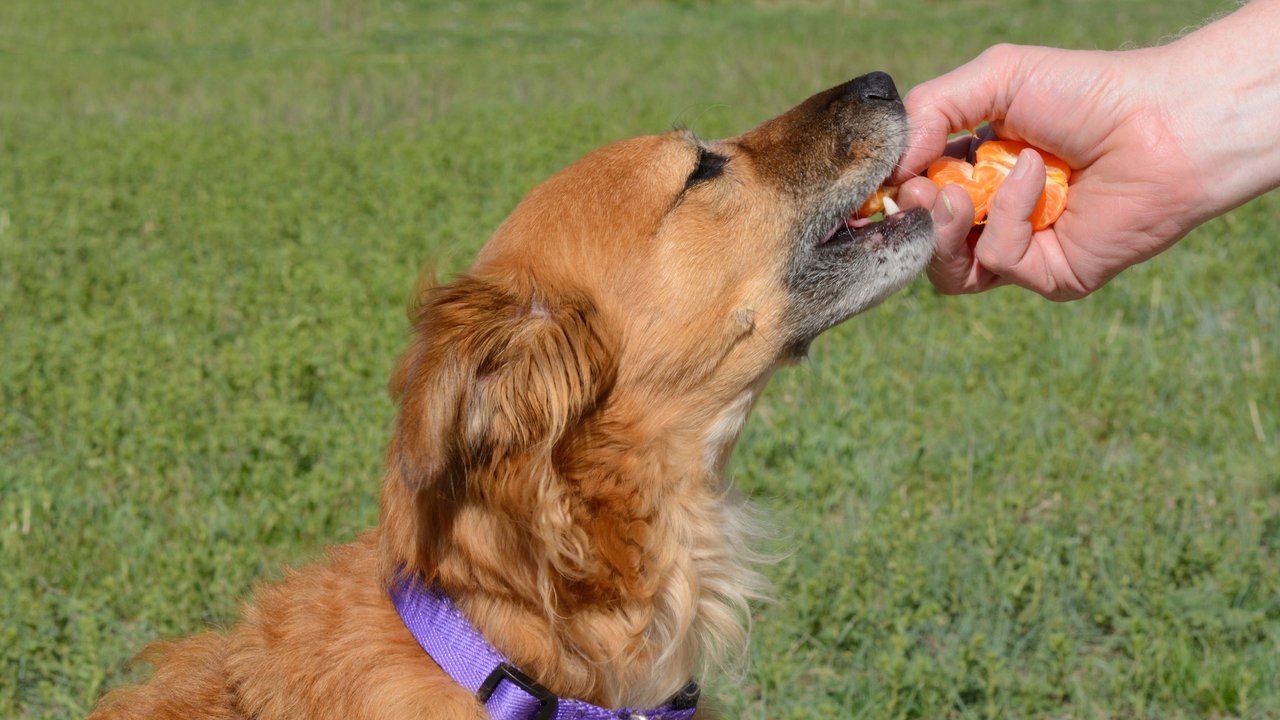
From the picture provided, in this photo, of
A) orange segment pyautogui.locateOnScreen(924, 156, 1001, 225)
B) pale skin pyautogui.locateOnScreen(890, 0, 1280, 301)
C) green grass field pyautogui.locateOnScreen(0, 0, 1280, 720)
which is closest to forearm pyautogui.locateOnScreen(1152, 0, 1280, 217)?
pale skin pyautogui.locateOnScreen(890, 0, 1280, 301)

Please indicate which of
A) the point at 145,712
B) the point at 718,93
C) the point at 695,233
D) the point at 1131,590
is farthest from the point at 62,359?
the point at 718,93

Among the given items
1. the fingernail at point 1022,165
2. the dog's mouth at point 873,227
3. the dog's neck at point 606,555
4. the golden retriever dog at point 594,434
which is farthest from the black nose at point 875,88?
the dog's neck at point 606,555

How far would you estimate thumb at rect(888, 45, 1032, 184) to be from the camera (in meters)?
3.19

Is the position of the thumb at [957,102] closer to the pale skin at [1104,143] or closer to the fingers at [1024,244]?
the pale skin at [1104,143]

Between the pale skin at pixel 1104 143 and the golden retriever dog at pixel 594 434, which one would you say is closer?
the golden retriever dog at pixel 594 434

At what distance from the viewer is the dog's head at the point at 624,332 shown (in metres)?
2.48

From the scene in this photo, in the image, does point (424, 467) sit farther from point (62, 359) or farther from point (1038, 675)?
point (62, 359)

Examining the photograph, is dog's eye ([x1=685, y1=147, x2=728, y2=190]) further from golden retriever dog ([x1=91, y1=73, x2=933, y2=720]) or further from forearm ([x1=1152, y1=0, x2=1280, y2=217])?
forearm ([x1=1152, y1=0, x2=1280, y2=217])

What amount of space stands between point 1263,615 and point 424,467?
2.87m

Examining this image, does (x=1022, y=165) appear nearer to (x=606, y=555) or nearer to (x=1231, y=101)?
(x=1231, y=101)

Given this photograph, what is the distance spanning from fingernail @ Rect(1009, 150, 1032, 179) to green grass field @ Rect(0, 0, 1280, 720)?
1063mm

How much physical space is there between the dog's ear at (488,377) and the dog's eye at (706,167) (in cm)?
51

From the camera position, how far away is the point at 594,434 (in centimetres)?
272

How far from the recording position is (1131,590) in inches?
153
